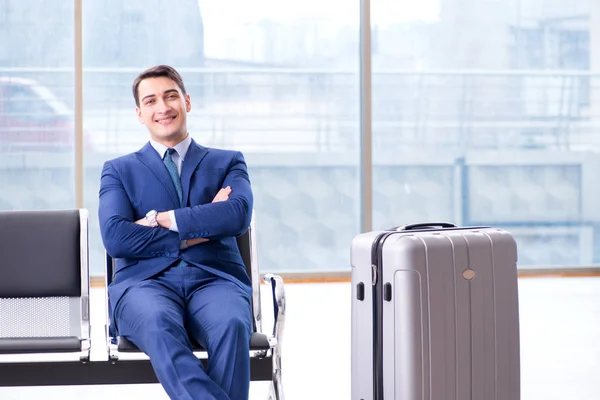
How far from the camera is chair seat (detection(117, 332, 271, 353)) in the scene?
225cm

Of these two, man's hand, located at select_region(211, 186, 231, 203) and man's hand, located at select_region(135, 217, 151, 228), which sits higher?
man's hand, located at select_region(211, 186, 231, 203)

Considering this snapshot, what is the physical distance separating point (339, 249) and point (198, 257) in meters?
3.62

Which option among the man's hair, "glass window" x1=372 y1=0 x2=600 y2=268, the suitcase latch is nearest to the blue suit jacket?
the man's hair

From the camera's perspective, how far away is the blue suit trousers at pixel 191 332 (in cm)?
212

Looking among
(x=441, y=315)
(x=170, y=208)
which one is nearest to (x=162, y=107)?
(x=170, y=208)

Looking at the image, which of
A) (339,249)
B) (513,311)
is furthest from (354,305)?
(339,249)

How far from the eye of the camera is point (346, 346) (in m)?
3.95

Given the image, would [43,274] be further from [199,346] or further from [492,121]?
[492,121]

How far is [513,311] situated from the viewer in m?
2.23

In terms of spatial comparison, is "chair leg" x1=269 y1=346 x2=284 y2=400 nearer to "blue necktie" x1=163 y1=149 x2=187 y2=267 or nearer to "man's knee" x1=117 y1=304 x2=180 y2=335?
"man's knee" x1=117 y1=304 x2=180 y2=335

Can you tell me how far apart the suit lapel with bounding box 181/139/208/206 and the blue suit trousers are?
32 cm

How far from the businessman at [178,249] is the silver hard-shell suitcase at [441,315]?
37 centimetres

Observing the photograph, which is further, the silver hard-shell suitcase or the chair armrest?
the chair armrest

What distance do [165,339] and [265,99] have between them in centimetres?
397
